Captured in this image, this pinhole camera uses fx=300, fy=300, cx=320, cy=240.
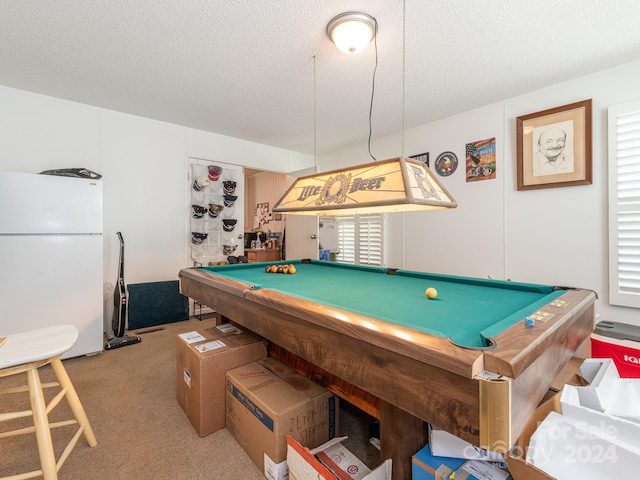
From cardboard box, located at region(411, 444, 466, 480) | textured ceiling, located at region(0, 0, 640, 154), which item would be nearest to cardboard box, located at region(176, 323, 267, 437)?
cardboard box, located at region(411, 444, 466, 480)

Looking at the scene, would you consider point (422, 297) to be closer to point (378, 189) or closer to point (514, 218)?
point (378, 189)

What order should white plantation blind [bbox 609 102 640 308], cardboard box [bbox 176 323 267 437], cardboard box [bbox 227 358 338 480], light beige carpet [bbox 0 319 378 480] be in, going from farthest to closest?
white plantation blind [bbox 609 102 640 308] → cardboard box [bbox 176 323 267 437] → light beige carpet [bbox 0 319 378 480] → cardboard box [bbox 227 358 338 480]

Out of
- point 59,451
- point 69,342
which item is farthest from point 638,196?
point 59,451

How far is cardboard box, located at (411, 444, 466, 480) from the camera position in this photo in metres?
1.12

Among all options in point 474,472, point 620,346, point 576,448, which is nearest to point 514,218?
point 620,346

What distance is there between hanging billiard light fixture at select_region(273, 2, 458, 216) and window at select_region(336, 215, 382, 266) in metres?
2.25

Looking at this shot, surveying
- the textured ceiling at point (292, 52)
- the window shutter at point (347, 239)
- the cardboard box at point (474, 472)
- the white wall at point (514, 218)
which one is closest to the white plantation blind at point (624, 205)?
the white wall at point (514, 218)

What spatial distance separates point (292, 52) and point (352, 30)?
51 cm

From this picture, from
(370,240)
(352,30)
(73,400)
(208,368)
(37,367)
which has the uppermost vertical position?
(352,30)

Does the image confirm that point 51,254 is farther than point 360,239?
Result: No

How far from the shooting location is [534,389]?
36.9 inches

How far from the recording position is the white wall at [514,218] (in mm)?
2531

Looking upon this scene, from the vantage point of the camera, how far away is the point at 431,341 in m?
0.90

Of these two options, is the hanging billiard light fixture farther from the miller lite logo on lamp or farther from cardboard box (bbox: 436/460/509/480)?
cardboard box (bbox: 436/460/509/480)
